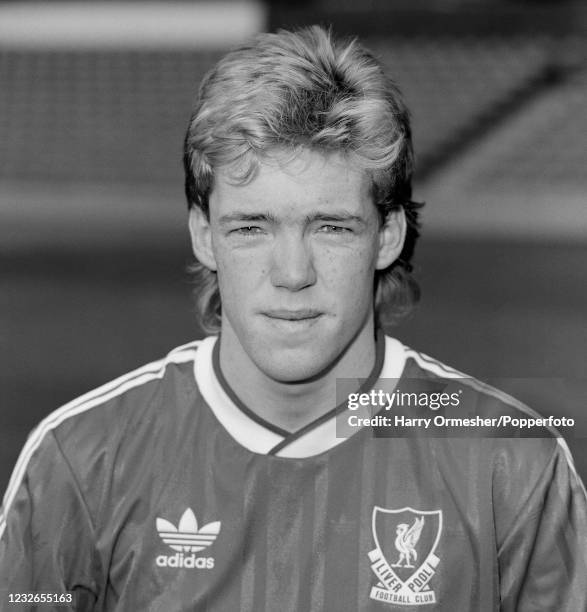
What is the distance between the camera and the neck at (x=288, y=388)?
6.41 ft

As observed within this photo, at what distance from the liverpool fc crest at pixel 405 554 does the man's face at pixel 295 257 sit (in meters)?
0.32

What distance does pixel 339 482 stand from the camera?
6.17 feet

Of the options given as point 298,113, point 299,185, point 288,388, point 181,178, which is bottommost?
point 288,388

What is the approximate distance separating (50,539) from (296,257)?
0.69 meters

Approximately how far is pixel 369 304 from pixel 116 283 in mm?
6681

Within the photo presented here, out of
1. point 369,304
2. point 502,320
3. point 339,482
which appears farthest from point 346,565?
point 502,320

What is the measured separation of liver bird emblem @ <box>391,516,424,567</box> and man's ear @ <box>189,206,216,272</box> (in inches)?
24.6

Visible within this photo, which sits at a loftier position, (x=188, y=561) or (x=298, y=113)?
(x=298, y=113)

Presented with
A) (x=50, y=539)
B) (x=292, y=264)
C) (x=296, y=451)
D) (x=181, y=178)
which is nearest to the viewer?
(x=292, y=264)

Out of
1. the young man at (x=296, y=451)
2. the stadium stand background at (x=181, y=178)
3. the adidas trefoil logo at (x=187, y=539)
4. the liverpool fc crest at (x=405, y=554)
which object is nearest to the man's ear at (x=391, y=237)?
the young man at (x=296, y=451)

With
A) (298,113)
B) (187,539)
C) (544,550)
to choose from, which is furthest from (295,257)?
(544,550)

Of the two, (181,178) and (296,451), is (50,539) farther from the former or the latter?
(181,178)

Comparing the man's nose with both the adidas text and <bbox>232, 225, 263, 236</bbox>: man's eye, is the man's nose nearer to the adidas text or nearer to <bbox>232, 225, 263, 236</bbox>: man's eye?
<bbox>232, 225, 263, 236</bbox>: man's eye

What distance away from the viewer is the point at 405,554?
1.85m
